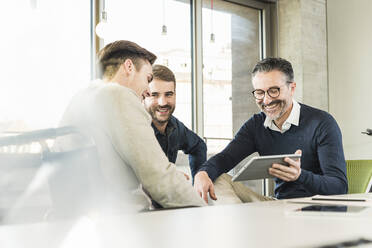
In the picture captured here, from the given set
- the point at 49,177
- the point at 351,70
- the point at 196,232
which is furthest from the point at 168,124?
the point at 351,70

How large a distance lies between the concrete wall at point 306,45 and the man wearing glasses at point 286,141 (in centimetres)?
230

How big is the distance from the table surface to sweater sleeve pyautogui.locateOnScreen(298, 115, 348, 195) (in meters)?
1.00

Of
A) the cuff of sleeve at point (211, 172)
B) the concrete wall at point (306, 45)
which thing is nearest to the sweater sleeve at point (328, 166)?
the cuff of sleeve at point (211, 172)

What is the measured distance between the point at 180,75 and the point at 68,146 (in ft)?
9.87

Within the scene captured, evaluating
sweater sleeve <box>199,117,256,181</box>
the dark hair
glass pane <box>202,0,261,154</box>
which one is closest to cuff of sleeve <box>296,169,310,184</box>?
sweater sleeve <box>199,117,256,181</box>

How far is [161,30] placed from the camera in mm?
3588

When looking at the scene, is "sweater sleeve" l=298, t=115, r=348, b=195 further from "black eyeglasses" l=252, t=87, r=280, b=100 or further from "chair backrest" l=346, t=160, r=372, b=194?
"chair backrest" l=346, t=160, r=372, b=194

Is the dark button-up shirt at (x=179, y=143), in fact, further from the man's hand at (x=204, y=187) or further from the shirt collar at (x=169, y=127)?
the man's hand at (x=204, y=187)

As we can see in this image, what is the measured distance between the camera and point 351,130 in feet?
13.9

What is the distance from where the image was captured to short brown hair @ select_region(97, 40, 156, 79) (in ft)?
5.31

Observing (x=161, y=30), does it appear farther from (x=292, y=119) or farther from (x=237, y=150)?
(x=292, y=119)

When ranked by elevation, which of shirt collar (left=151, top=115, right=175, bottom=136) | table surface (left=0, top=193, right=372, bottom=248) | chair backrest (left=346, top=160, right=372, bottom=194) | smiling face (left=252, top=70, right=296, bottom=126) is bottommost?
chair backrest (left=346, top=160, right=372, bottom=194)

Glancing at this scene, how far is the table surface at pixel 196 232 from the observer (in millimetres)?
393

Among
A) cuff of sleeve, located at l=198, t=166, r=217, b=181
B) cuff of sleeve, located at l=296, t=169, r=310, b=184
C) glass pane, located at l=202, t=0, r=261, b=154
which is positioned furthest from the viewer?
glass pane, located at l=202, t=0, r=261, b=154
